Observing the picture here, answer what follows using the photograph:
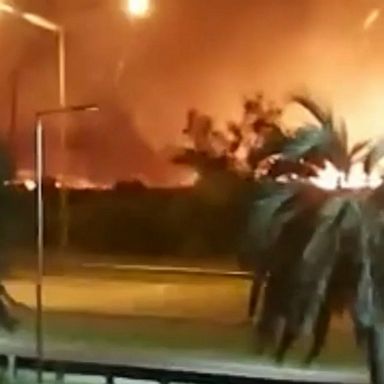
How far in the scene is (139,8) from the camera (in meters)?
1.72

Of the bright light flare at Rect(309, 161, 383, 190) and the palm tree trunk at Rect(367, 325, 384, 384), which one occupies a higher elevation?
the bright light flare at Rect(309, 161, 383, 190)

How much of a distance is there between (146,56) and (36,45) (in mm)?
158

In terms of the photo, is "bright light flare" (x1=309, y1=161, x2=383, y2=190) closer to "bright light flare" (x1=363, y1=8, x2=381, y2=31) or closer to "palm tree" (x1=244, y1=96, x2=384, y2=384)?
"palm tree" (x1=244, y1=96, x2=384, y2=384)

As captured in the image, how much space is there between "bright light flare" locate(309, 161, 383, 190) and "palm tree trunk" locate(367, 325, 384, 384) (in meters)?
0.18

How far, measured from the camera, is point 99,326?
177cm

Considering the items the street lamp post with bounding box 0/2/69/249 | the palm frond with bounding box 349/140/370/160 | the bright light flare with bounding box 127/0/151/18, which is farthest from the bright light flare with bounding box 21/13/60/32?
the palm frond with bounding box 349/140/370/160

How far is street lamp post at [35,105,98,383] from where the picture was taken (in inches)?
69.5

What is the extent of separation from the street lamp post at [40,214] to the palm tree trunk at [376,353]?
470 mm

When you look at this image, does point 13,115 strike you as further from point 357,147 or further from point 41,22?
point 357,147

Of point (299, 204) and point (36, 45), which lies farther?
point (36, 45)

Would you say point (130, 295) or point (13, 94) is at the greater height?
point (13, 94)

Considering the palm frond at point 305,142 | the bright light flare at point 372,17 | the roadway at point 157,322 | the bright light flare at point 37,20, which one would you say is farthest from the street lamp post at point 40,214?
the bright light flare at point 372,17

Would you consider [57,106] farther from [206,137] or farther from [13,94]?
[206,137]

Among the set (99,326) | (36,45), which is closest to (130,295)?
(99,326)
